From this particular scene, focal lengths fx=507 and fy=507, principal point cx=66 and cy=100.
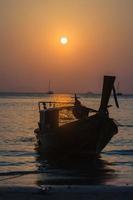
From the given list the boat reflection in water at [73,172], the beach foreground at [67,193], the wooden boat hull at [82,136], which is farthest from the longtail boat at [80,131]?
the beach foreground at [67,193]

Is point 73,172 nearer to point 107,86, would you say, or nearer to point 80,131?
point 80,131

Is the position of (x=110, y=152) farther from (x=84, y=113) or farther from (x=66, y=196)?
(x=66, y=196)

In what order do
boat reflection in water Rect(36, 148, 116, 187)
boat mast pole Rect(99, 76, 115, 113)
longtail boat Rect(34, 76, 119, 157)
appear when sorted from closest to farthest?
boat reflection in water Rect(36, 148, 116, 187) → boat mast pole Rect(99, 76, 115, 113) → longtail boat Rect(34, 76, 119, 157)

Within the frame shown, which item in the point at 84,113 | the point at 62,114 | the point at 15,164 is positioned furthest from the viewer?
the point at 62,114

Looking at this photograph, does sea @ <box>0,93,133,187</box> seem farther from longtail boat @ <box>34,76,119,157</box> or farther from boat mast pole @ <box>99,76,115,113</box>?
boat mast pole @ <box>99,76,115,113</box>

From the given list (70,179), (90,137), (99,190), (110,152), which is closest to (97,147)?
(90,137)

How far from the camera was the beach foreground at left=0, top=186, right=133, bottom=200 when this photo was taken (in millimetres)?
12672

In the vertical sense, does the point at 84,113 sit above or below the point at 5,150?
above

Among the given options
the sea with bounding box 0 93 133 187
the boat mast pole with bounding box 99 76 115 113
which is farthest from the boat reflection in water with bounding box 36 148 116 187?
the boat mast pole with bounding box 99 76 115 113

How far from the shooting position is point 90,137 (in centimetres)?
2459

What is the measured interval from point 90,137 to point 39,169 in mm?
3612

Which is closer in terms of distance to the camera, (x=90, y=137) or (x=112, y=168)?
(x=112, y=168)

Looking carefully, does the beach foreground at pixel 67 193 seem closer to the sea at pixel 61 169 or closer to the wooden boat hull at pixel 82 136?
the sea at pixel 61 169

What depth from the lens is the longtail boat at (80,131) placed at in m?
23.9
